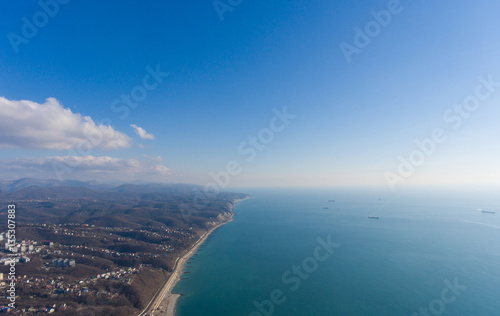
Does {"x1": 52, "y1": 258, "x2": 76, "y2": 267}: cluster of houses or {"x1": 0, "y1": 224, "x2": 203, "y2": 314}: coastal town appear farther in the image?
{"x1": 52, "y1": 258, "x2": 76, "y2": 267}: cluster of houses

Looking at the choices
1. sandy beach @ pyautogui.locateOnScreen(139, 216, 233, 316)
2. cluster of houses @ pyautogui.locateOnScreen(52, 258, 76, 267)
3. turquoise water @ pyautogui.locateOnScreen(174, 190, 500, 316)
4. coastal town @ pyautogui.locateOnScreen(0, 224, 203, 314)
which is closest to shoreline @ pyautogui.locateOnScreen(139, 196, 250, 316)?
sandy beach @ pyautogui.locateOnScreen(139, 216, 233, 316)

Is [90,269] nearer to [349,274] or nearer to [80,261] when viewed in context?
[80,261]

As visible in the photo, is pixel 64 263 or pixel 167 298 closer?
pixel 167 298

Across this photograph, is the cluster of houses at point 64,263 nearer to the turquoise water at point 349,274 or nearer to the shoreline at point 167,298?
the shoreline at point 167,298

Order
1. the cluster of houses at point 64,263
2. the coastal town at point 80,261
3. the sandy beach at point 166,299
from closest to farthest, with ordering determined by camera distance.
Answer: the sandy beach at point 166,299
the coastal town at point 80,261
the cluster of houses at point 64,263

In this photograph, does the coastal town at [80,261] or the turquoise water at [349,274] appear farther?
the turquoise water at [349,274]

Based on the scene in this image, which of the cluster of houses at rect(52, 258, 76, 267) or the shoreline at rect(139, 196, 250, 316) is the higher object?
the cluster of houses at rect(52, 258, 76, 267)

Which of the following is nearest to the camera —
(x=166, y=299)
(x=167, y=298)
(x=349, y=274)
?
(x=166, y=299)

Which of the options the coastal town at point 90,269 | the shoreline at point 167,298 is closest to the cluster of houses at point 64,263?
the coastal town at point 90,269

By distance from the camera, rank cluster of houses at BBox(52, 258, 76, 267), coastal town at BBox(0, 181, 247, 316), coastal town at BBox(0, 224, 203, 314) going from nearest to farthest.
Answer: coastal town at BBox(0, 181, 247, 316)
coastal town at BBox(0, 224, 203, 314)
cluster of houses at BBox(52, 258, 76, 267)

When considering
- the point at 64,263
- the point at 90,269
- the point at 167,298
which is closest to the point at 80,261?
the point at 64,263

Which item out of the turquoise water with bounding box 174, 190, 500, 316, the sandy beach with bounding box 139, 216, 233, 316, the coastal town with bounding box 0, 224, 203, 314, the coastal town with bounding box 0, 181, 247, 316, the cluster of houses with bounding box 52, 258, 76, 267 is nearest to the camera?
the coastal town with bounding box 0, 181, 247, 316

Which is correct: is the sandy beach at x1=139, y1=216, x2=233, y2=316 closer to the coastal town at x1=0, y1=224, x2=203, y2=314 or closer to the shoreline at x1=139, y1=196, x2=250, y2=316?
the shoreline at x1=139, y1=196, x2=250, y2=316
